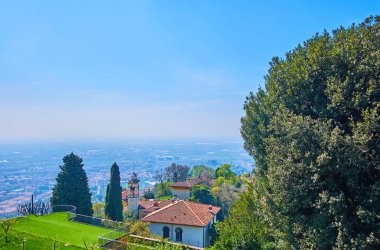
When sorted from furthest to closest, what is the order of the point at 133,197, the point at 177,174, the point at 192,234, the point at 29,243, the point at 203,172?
the point at 203,172 → the point at 177,174 → the point at 133,197 → the point at 192,234 → the point at 29,243

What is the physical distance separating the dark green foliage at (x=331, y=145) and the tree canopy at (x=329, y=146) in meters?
0.03

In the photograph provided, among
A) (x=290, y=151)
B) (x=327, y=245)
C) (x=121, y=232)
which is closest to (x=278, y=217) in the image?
(x=327, y=245)

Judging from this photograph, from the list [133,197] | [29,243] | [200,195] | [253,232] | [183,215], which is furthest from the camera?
[200,195]

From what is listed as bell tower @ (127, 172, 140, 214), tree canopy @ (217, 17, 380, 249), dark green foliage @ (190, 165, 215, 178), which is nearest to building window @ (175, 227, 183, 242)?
bell tower @ (127, 172, 140, 214)

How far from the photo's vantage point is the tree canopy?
8.30 meters

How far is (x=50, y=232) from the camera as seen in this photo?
61.1ft

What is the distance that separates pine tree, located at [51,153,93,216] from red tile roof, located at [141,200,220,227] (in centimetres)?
690

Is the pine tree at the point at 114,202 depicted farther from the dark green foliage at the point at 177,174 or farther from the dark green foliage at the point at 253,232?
the dark green foliage at the point at 177,174

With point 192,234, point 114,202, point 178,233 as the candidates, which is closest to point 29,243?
point 178,233

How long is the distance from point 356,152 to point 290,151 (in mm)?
1938

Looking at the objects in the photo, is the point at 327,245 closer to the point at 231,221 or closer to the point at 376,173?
the point at 376,173

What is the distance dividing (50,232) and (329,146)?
57.0ft

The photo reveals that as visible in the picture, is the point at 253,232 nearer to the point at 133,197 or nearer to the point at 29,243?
the point at 29,243

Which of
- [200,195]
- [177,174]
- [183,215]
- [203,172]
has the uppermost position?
[183,215]
